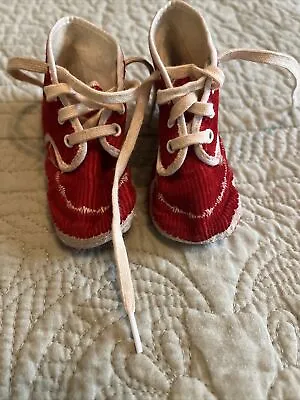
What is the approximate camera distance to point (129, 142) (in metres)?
0.67

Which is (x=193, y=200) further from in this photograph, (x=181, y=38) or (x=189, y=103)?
(x=181, y=38)

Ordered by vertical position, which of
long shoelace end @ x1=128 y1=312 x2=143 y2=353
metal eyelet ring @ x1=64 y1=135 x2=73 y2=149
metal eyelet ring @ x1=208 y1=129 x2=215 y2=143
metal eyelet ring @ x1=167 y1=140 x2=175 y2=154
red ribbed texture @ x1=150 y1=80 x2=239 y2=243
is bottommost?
long shoelace end @ x1=128 y1=312 x2=143 y2=353

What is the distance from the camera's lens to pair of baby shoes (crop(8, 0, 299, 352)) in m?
0.63

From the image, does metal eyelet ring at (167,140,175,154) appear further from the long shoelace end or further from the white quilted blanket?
the long shoelace end

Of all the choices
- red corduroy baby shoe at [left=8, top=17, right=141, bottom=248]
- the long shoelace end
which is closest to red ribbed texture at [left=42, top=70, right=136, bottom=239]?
red corduroy baby shoe at [left=8, top=17, right=141, bottom=248]

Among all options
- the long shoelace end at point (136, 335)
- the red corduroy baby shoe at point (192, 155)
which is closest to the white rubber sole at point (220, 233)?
the red corduroy baby shoe at point (192, 155)

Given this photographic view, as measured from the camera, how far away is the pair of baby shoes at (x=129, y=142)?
0.63 m

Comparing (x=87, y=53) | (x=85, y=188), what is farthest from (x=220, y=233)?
(x=87, y=53)

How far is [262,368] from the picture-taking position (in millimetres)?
565

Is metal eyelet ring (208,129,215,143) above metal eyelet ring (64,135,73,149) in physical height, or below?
above

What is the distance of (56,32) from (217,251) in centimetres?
32

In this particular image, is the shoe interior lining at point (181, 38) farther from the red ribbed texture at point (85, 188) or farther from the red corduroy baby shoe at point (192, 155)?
the red ribbed texture at point (85, 188)

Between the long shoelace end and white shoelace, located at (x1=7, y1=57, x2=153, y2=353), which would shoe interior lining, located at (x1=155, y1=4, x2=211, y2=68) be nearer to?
white shoelace, located at (x1=7, y1=57, x2=153, y2=353)

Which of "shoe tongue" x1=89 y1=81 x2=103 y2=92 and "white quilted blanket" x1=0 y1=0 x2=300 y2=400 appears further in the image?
"shoe tongue" x1=89 y1=81 x2=103 y2=92
